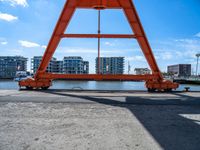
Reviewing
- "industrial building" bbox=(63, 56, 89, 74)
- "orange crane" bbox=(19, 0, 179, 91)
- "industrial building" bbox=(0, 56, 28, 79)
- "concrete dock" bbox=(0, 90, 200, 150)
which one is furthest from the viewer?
"industrial building" bbox=(0, 56, 28, 79)

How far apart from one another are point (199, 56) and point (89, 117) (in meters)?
94.9

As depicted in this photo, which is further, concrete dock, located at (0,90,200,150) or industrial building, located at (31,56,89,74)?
industrial building, located at (31,56,89,74)

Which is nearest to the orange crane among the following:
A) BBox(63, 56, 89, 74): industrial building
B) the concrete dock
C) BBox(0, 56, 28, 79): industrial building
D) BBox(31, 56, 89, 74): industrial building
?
the concrete dock

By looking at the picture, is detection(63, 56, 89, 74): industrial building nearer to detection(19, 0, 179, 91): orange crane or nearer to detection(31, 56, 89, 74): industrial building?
detection(31, 56, 89, 74): industrial building

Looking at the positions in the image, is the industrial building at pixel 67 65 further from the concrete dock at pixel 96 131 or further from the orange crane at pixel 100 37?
the concrete dock at pixel 96 131

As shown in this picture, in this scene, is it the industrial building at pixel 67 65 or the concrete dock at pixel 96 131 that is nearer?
the concrete dock at pixel 96 131

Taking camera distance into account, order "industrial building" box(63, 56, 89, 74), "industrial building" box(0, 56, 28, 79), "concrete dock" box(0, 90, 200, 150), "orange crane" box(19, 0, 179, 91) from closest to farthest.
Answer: "concrete dock" box(0, 90, 200, 150) → "orange crane" box(19, 0, 179, 91) → "industrial building" box(63, 56, 89, 74) → "industrial building" box(0, 56, 28, 79)

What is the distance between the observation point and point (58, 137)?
4.95 m

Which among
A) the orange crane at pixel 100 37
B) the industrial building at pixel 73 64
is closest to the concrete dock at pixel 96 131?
the orange crane at pixel 100 37

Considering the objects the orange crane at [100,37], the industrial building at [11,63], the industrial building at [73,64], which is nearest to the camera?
the orange crane at [100,37]

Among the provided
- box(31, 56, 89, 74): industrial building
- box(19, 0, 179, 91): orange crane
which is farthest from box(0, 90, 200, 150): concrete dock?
box(31, 56, 89, 74): industrial building

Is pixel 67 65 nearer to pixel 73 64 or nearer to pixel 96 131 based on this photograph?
pixel 73 64

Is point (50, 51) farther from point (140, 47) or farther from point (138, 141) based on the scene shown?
point (138, 141)

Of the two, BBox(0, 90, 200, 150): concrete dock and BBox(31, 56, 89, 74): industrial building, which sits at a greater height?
BBox(31, 56, 89, 74): industrial building
